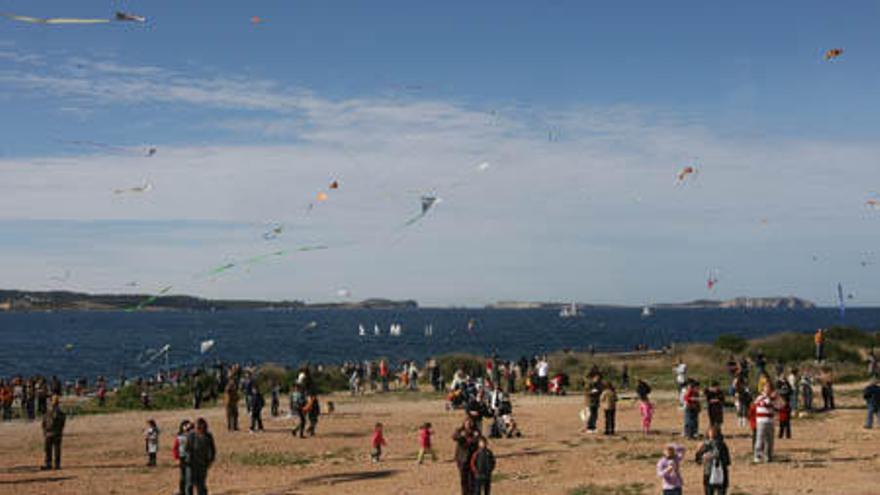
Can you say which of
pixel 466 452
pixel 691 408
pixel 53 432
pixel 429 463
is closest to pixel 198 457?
pixel 466 452

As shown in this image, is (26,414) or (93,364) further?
(93,364)

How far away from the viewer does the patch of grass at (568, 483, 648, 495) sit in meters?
16.3

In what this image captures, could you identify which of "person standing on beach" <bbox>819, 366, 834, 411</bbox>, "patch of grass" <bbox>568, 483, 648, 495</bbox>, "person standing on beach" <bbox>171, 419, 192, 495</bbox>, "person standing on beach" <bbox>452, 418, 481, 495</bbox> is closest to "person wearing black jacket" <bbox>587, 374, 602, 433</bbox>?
"patch of grass" <bbox>568, 483, 648, 495</bbox>

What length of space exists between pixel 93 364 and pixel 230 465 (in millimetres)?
77745

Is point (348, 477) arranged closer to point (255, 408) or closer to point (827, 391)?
point (255, 408)

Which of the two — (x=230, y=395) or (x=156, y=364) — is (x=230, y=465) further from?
(x=156, y=364)

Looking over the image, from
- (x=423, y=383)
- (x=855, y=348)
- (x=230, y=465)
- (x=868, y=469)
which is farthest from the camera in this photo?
(x=855, y=348)

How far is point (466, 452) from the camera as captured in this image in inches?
609

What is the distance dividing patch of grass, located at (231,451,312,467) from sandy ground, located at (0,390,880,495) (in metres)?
0.05

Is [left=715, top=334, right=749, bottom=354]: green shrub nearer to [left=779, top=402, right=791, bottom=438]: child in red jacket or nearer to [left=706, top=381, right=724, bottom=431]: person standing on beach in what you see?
[left=779, top=402, right=791, bottom=438]: child in red jacket

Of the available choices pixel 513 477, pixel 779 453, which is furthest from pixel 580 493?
pixel 779 453

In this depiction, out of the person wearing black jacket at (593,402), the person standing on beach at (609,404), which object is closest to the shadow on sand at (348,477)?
the person standing on beach at (609,404)

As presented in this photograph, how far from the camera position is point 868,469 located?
690 inches

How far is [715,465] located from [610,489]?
2788 millimetres
